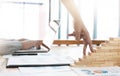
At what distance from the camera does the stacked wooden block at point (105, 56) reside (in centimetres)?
90

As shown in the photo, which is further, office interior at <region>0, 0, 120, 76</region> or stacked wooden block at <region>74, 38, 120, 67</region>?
office interior at <region>0, 0, 120, 76</region>

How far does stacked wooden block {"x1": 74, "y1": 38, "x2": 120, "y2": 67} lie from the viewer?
898mm

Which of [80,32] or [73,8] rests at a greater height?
[73,8]

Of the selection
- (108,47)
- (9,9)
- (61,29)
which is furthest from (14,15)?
(108,47)

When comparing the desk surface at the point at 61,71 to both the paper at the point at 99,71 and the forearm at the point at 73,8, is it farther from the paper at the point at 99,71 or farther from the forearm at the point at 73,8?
the forearm at the point at 73,8

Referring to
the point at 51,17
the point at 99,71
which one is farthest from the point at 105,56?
the point at 51,17

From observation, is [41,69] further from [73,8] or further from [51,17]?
[51,17]

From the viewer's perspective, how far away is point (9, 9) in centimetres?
334

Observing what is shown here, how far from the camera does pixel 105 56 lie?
91cm

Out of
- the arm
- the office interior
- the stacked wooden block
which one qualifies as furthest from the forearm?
the office interior

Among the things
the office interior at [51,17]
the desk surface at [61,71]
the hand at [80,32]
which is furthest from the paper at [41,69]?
the office interior at [51,17]

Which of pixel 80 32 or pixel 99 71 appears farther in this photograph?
pixel 80 32

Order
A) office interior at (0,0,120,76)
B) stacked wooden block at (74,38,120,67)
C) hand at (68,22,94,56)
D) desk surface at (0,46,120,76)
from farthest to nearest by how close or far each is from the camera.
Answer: office interior at (0,0,120,76) → hand at (68,22,94,56) → stacked wooden block at (74,38,120,67) → desk surface at (0,46,120,76)

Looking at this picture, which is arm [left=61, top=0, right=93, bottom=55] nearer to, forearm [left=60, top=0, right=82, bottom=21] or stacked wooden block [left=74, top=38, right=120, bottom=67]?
forearm [left=60, top=0, right=82, bottom=21]
